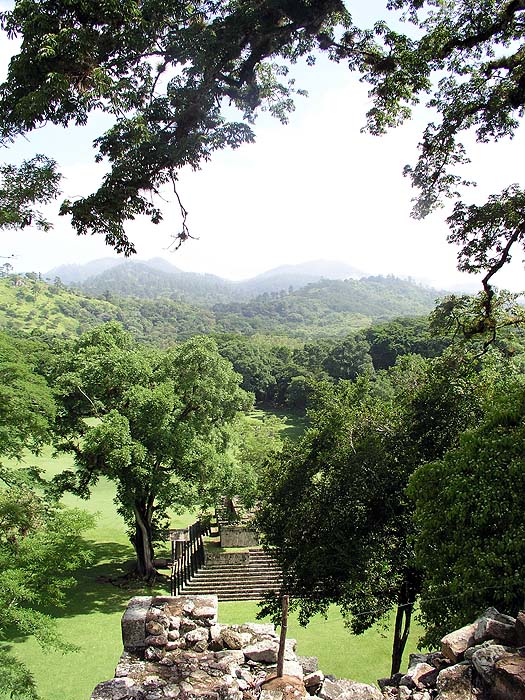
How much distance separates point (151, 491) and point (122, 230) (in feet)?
36.6

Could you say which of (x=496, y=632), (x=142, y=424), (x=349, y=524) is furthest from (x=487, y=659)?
(x=142, y=424)

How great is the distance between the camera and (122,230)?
8062 millimetres

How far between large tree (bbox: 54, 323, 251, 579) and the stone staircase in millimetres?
1803

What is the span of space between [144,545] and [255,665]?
41.3ft

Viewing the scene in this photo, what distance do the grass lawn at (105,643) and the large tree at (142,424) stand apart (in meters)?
2.06

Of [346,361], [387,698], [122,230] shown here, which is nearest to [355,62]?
[122,230]

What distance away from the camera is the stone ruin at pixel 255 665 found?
462 centimetres

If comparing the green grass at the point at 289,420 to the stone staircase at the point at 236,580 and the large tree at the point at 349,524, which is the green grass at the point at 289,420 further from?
Answer: the large tree at the point at 349,524

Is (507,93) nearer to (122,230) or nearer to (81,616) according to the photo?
(122,230)

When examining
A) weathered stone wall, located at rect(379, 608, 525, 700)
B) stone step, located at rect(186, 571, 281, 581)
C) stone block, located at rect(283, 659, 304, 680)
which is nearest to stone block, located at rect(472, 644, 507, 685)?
weathered stone wall, located at rect(379, 608, 525, 700)

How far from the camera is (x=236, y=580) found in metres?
17.4

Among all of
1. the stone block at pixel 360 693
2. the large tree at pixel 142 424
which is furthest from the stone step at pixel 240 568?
the stone block at pixel 360 693

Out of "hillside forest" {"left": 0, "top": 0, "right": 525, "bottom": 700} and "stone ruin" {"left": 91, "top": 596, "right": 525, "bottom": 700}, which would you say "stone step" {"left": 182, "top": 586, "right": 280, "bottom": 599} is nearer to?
"hillside forest" {"left": 0, "top": 0, "right": 525, "bottom": 700}

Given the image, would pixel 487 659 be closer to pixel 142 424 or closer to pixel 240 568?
pixel 142 424
